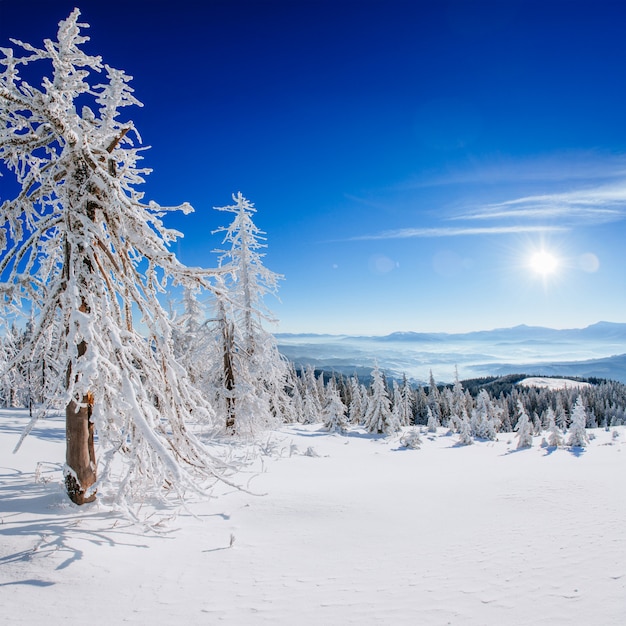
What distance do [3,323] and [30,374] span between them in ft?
3.37

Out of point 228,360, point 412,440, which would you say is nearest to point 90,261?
point 228,360

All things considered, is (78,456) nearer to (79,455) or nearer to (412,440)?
(79,455)

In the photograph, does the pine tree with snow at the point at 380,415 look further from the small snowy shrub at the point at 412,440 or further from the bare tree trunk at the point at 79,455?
the bare tree trunk at the point at 79,455

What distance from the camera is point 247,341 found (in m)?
18.0

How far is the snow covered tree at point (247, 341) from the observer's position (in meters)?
17.2

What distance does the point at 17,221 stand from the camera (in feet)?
18.0

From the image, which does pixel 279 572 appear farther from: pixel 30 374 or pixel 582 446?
pixel 582 446

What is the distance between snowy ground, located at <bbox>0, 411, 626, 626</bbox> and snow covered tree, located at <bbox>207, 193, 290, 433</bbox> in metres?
Result: 9.06

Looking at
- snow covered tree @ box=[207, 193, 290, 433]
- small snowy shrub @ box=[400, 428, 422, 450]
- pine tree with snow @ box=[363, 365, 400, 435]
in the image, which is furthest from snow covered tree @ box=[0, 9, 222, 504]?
pine tree with snow @ box=[363, 365, 400, 435]

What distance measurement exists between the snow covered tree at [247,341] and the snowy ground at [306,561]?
9056 millimetres

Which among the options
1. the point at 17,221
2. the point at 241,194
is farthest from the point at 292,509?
the point at 241,194

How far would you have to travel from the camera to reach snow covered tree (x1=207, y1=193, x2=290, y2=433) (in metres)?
17.2

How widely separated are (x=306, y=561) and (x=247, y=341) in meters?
13.5

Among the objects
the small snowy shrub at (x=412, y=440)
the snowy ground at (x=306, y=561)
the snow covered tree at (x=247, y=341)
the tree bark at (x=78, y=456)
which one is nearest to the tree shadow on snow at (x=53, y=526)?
the snowy ground at (x=306, y=561)
